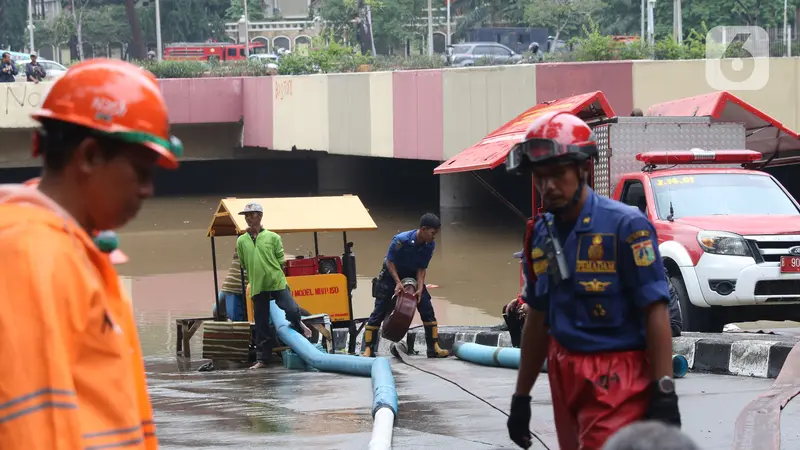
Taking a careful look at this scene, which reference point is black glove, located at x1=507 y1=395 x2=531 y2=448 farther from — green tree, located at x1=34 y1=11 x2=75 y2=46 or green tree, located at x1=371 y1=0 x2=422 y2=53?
green tree, located at x1=34 y1=11 x2=75 y2=46

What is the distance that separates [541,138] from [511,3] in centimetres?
7586

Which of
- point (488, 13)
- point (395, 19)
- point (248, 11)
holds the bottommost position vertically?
point (395, 19)

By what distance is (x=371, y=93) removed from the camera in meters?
31.3

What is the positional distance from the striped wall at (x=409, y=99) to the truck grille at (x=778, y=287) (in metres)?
11.3

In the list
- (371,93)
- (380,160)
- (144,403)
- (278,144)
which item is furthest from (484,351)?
(380,160)

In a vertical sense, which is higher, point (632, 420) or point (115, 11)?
point (115, 11)

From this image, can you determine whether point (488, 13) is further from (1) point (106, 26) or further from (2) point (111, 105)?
(2) point (111, 105)

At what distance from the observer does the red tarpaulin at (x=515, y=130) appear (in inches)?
563

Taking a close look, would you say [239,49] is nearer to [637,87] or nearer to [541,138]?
[637,87]

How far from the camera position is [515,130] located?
1494cm

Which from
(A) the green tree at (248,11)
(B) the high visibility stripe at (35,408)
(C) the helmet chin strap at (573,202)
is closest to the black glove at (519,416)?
(C) the helmet chin strap at (573,202)

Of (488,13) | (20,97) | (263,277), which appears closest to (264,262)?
(263,277)

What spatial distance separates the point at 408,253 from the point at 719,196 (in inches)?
135

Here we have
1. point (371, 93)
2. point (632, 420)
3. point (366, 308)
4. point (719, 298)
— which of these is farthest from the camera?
point (371, 93)
